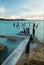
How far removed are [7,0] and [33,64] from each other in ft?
14.1

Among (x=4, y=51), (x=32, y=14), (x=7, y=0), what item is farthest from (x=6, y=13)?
(x=4, y=51)

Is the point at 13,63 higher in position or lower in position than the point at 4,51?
higher

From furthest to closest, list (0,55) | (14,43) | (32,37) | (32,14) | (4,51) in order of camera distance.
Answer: (32,14) → (14,43) → (4,51) → (0,55) → (32,37)

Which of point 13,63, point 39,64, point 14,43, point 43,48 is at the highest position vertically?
point 13,63

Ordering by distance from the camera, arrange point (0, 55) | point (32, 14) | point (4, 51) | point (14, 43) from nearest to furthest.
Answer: point (0, 55) < point (4, 51) < point (14, 43) < point (32, 14)

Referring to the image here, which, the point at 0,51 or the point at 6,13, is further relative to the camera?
the point at 6,13

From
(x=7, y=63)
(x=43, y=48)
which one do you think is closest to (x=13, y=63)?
(x=7, y=63)

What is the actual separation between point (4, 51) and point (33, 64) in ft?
10.7

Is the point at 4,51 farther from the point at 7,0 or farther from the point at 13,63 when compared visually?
Answer: the point at 13,63

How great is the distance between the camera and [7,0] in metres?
6.50

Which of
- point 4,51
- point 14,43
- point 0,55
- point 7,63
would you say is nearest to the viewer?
point 7,63

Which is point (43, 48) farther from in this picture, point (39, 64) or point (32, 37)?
point (39, 64)

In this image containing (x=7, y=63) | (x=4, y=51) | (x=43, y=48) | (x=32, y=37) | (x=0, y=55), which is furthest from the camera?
(x=4, y=51)

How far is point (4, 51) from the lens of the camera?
6.54m
